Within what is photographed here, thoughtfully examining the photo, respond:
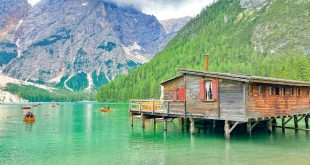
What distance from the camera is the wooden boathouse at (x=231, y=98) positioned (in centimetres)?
3831

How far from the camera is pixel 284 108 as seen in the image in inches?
1794

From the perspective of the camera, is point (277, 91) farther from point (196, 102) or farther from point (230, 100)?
point (196, 102)

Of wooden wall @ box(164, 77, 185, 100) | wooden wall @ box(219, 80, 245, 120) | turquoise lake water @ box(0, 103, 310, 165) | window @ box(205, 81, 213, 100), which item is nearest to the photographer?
turquoise lake water @ box(0, 103, 310, 165)

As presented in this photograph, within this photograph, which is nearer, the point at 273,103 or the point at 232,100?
the point at 232,100

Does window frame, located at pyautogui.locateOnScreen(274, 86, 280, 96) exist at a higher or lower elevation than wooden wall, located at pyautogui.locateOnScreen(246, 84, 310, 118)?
higher

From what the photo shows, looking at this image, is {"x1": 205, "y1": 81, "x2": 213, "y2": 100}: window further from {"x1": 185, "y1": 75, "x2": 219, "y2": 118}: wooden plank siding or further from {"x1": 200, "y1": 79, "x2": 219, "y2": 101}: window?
{"x1": 185, "y1": 75, "x2": 219, "y2": 118}: wooden plank siding

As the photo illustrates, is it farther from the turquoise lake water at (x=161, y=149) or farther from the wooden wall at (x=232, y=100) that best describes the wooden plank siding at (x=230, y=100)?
the turquoise lake water at (x=161, y=149)

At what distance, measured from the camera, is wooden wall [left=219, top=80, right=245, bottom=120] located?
38.1m

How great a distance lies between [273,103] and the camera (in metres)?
42.9

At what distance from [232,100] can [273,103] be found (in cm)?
734

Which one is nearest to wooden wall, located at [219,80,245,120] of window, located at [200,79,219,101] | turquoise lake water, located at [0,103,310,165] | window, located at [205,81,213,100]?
window, located at [200,79,219,101]

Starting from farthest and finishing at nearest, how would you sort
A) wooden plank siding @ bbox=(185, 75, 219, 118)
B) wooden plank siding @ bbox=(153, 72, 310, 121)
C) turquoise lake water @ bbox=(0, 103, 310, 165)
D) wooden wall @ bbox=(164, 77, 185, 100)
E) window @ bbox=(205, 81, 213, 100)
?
wooden wall @ bbox=(164, 77, 185, 100) → window @ bbox=(205, 81, 213, 100) → wooden plank siding @ bbox=(185, 75, 219, 118) → wooden plank siding @ bbox=(153, 72, 310, 121) → turquoise lake water @ bbox=(0, 103, 310, 165)

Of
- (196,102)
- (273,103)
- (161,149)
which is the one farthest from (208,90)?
(161,149)

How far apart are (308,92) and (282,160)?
28.5 m
